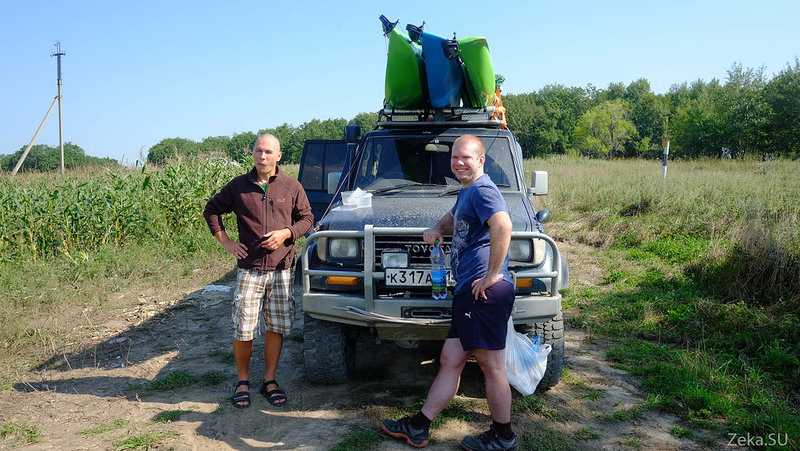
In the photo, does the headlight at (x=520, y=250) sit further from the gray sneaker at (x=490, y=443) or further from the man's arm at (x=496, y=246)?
the gray sneaker at (x=490, y=443)

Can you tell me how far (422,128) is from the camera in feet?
17.2

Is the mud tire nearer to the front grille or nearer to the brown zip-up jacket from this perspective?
the brown zip-up jacket

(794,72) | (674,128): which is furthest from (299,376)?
(674,128)

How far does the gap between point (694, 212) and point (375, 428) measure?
909 centimetres

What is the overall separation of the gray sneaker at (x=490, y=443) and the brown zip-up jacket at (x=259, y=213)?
187 cm

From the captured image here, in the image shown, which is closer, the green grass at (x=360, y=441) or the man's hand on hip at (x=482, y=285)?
the man's hand on hip at (x=482, y=285)

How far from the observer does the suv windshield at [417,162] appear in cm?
485

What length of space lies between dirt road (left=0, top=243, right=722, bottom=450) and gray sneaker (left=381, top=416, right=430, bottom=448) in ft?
0.29

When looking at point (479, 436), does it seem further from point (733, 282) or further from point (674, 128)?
point (674, 128)

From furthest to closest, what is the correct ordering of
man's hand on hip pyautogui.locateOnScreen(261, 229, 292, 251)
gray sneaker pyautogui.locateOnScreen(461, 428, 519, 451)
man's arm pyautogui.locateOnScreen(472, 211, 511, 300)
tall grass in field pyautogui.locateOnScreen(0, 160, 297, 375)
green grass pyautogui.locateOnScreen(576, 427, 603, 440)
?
tall grass in field pyautogui.locateOnScreen(0, 160, 297, 375) → man's hand on hip pyautogui.locateOnScreen(261, 229, 292, 251) → green grass pyautogui.locateOnScreen(576, 427, 603, 440) → gray sneaker pyautogui.locateOnScreen(461, 428, 519, 451) → man's arm pyautogui.locateOnScreen(472, 211, 511, 300)

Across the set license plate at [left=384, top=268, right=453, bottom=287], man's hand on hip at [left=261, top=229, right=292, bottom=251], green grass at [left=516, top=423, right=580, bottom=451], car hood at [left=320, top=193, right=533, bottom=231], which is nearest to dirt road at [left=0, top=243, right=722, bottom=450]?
green grass at [left=516, top=423, right=580, bottom=451]

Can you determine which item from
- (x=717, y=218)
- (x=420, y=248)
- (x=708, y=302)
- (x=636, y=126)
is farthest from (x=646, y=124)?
(x=420, y=248)

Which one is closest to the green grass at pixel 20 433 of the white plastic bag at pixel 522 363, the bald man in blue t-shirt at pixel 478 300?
the bald man in blue t-shirt at pixel 478 300

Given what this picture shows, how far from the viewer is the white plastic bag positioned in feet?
11.1
